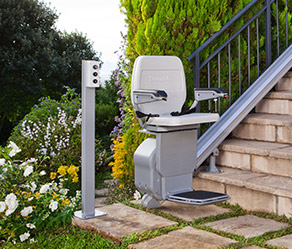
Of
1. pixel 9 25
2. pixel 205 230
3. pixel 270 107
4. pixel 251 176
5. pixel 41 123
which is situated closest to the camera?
pixel 205 230

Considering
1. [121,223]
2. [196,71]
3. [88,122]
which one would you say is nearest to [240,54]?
[196,71]

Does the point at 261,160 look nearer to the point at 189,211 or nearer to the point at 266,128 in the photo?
the point at 266,128

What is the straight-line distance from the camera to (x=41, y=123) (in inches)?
253

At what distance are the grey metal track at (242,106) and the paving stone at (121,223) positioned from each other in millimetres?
878

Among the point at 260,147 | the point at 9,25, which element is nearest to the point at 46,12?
the point at 9,25

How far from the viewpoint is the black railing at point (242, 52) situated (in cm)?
450

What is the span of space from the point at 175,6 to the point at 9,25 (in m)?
10.1

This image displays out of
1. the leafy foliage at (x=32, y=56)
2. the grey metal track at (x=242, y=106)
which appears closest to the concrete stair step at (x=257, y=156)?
the grey metal track at (x=242, y=106)

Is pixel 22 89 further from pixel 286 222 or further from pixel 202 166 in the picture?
pixel 286 222

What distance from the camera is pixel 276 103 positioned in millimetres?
4762

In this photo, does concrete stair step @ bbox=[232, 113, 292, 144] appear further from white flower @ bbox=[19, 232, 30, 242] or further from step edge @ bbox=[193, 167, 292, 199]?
white flower @ bbox=[19, 232, 30, 242]

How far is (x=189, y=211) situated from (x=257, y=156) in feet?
2.81

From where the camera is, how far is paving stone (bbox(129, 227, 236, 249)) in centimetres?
298

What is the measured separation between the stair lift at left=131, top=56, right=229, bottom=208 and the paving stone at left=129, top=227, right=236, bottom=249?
0.29 meters
